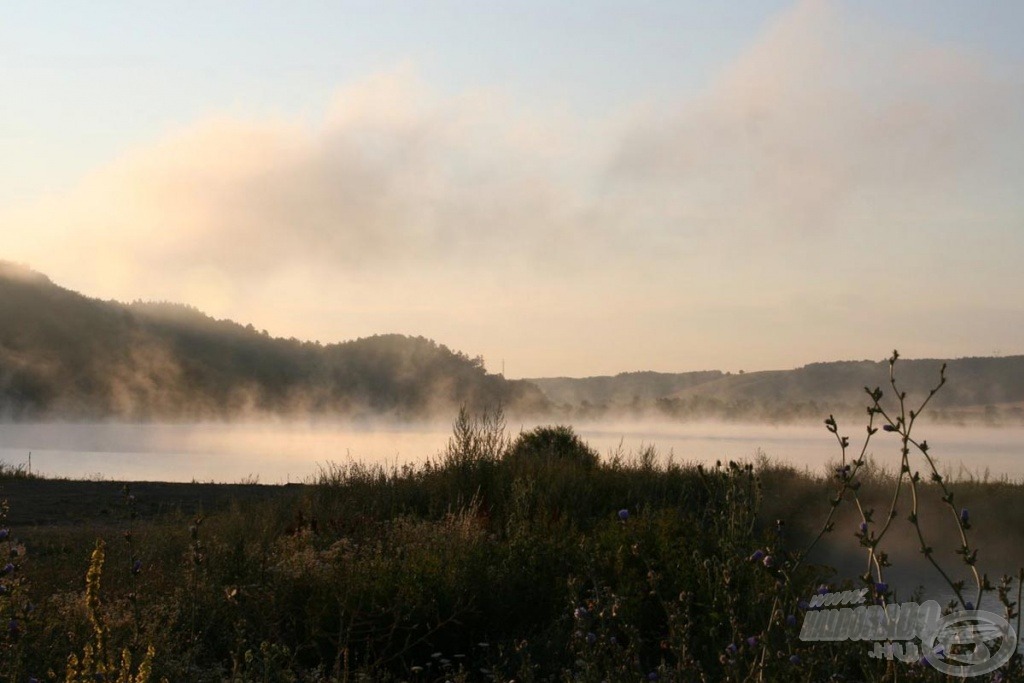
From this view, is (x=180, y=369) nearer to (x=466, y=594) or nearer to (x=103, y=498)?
(x=103, y=498)

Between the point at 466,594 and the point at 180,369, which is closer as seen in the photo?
the point at 466,594

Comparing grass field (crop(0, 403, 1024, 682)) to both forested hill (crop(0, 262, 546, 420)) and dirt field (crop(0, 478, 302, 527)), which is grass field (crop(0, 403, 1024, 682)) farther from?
forested hill (crop(0, 262, 546, 420))

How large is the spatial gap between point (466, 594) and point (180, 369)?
108161 mm

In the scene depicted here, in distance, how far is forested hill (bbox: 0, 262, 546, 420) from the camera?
9862 cm

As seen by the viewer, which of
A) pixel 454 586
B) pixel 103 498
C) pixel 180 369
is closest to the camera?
pixel 454 586

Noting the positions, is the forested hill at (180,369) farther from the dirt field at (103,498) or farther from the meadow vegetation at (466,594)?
the meadow vegetation at (466,594)

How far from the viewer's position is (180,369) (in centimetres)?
10800

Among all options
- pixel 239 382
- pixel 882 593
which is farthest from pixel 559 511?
pixel 239 382

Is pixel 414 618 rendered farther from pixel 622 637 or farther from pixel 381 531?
pixel 381 531

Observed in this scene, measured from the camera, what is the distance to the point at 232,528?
1029 centimetres

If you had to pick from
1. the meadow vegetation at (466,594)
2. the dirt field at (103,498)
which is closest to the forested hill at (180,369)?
the dirt field at (103,498)

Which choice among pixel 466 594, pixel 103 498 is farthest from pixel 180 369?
pixel 466 594

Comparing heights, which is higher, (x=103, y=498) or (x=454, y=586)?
(x=454, y=586)

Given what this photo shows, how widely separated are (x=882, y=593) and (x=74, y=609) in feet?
17.1
